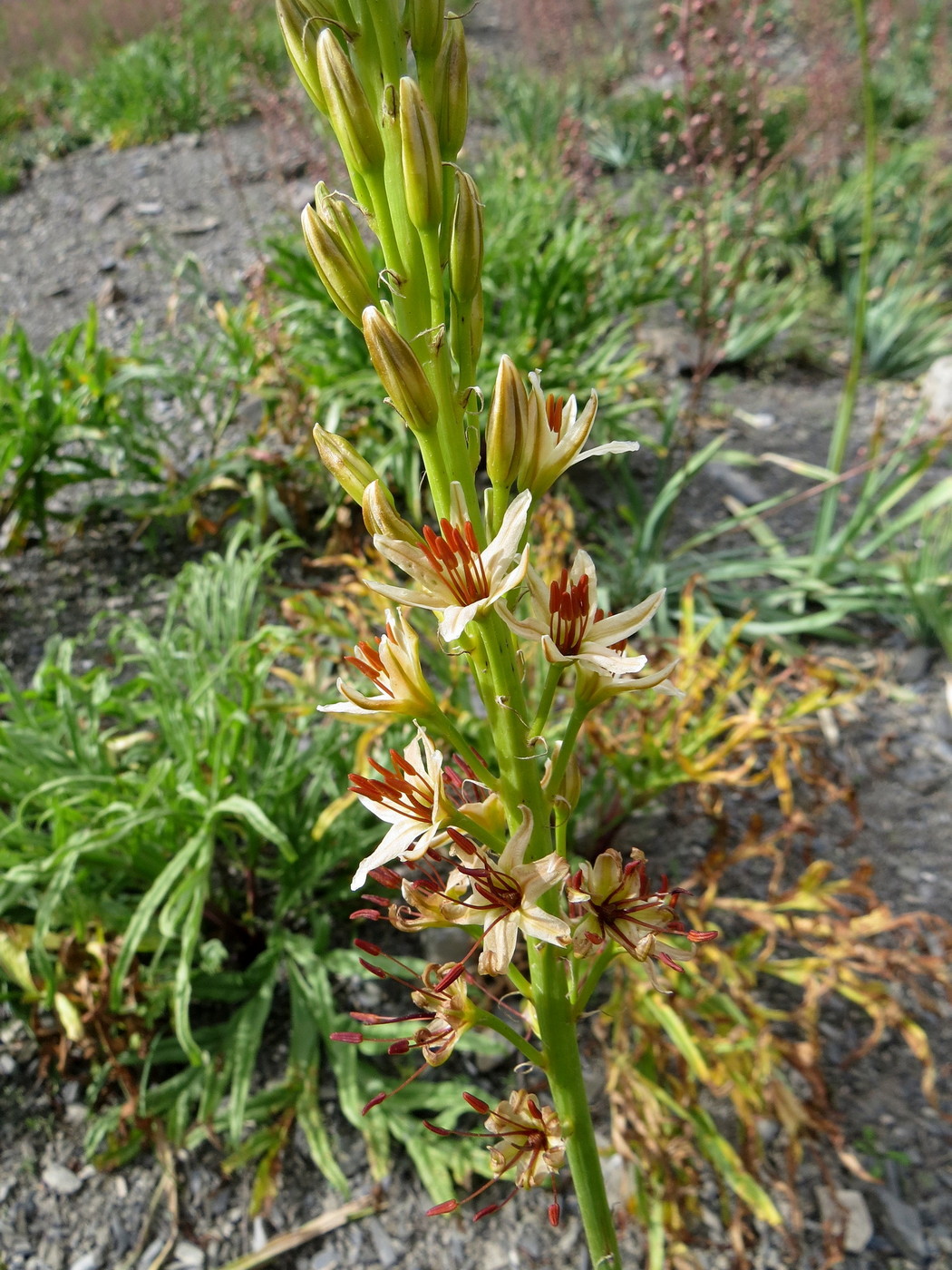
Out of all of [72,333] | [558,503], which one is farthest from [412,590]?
[72,333]

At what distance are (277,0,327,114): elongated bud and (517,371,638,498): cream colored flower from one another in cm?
34

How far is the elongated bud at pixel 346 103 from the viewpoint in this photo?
77cm

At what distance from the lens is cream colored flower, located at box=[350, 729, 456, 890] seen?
0.82 m

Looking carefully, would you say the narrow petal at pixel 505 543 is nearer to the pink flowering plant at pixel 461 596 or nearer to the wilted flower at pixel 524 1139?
the pink flowering plant at pixel 461 596

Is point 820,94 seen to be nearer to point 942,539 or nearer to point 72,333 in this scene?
point 942,539

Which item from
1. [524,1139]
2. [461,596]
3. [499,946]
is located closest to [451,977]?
[499,946]

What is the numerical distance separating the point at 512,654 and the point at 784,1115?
169 centimetres

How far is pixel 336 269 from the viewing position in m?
0.85

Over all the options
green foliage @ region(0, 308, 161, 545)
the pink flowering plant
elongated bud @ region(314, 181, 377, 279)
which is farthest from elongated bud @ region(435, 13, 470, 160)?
green foliage @ region(0, 308, 161, 545)

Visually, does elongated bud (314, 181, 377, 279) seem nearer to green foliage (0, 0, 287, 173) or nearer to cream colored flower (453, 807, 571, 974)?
cream colored flower (453, 807, 571, 974)

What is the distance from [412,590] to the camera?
0.81 m

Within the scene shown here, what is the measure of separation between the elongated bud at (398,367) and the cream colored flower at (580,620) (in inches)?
7.4

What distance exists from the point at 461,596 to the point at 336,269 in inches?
13.5

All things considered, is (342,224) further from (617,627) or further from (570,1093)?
(570,1093)
